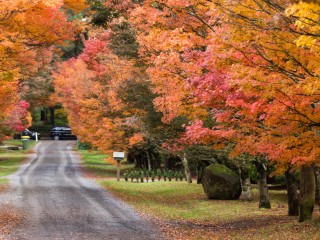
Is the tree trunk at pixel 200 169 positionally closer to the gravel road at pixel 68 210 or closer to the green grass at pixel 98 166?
the gravel road at pixel 68 210

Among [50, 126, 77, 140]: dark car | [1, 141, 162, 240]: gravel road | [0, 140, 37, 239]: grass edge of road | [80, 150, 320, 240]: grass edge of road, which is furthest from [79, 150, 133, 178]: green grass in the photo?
[50, 126, 77, 140]: dark car

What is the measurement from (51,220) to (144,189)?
12.1 m

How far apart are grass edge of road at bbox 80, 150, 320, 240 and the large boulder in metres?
0.53

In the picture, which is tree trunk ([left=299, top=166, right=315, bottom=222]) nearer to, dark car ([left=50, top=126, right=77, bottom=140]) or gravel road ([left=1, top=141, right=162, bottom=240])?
gravel road ([left=1, top=141, right=162, bottom=240])

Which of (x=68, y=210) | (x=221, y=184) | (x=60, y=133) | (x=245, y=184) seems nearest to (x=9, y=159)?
(x=60, y=133)

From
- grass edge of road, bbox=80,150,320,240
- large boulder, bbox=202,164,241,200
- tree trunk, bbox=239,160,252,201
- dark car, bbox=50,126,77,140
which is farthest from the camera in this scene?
dark car, bbox=50,126,77,140

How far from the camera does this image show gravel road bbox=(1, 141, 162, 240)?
15185mm

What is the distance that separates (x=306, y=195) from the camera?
15945 millimetres

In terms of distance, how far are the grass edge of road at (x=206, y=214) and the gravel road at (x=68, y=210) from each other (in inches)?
31.1

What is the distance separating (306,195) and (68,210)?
833cm

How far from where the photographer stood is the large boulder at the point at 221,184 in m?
24.7

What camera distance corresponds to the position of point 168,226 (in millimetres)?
16734

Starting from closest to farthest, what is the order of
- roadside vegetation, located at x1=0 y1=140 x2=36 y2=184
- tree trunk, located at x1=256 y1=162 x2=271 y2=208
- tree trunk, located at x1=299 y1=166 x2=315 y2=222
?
tree trunk, located at x1=299 y1=166 x2=315 y2=222, tree trunk, located at x1=256 y1=162 x2=271 y2=208, roadside vegetation, located at x1=0 y1=140 x2=36 y2=184

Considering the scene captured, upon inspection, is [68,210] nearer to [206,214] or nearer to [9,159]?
[206,214]
